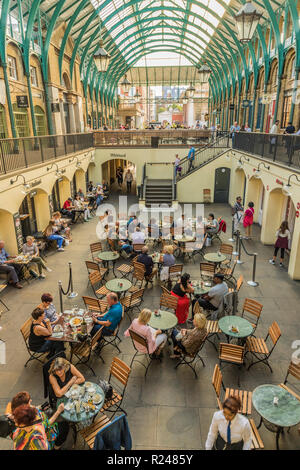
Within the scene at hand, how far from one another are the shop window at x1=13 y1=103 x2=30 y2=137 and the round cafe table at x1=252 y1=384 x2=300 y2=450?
1660cm

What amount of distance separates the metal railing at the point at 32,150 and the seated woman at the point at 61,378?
22.1 ft

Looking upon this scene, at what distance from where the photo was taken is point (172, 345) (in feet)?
23.4

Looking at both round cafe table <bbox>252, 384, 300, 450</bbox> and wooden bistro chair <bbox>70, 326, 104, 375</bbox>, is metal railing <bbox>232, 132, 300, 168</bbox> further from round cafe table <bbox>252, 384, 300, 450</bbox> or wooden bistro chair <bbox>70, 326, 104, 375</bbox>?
wooden bistro chair <bbox>70, 326, 104, 375</bbox>

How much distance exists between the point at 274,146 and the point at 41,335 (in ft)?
33.9

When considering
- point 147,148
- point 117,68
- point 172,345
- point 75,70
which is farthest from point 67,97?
point 172,345

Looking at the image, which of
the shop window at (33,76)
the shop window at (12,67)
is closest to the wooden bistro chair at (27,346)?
the shop window at (12,67)

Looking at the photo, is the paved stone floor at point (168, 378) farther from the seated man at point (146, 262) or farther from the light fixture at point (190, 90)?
the light fixture at point (190, 90)

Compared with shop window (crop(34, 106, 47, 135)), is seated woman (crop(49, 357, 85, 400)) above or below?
below

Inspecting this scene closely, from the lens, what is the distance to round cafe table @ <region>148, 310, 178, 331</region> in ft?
21.6

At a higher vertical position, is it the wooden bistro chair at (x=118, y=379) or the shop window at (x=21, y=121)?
the shop window at (x=21, y=121)

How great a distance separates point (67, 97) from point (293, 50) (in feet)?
50.7

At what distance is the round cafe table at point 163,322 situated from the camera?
6.59m

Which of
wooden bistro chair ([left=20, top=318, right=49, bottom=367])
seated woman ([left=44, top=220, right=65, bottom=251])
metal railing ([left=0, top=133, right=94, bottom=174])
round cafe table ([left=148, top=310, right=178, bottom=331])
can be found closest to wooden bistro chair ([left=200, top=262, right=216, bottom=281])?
round cafe table ([left=148, top=310, right=178, bottom=331])

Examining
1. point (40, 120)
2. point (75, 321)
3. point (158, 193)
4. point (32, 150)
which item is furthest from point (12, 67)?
point (75, 321)
